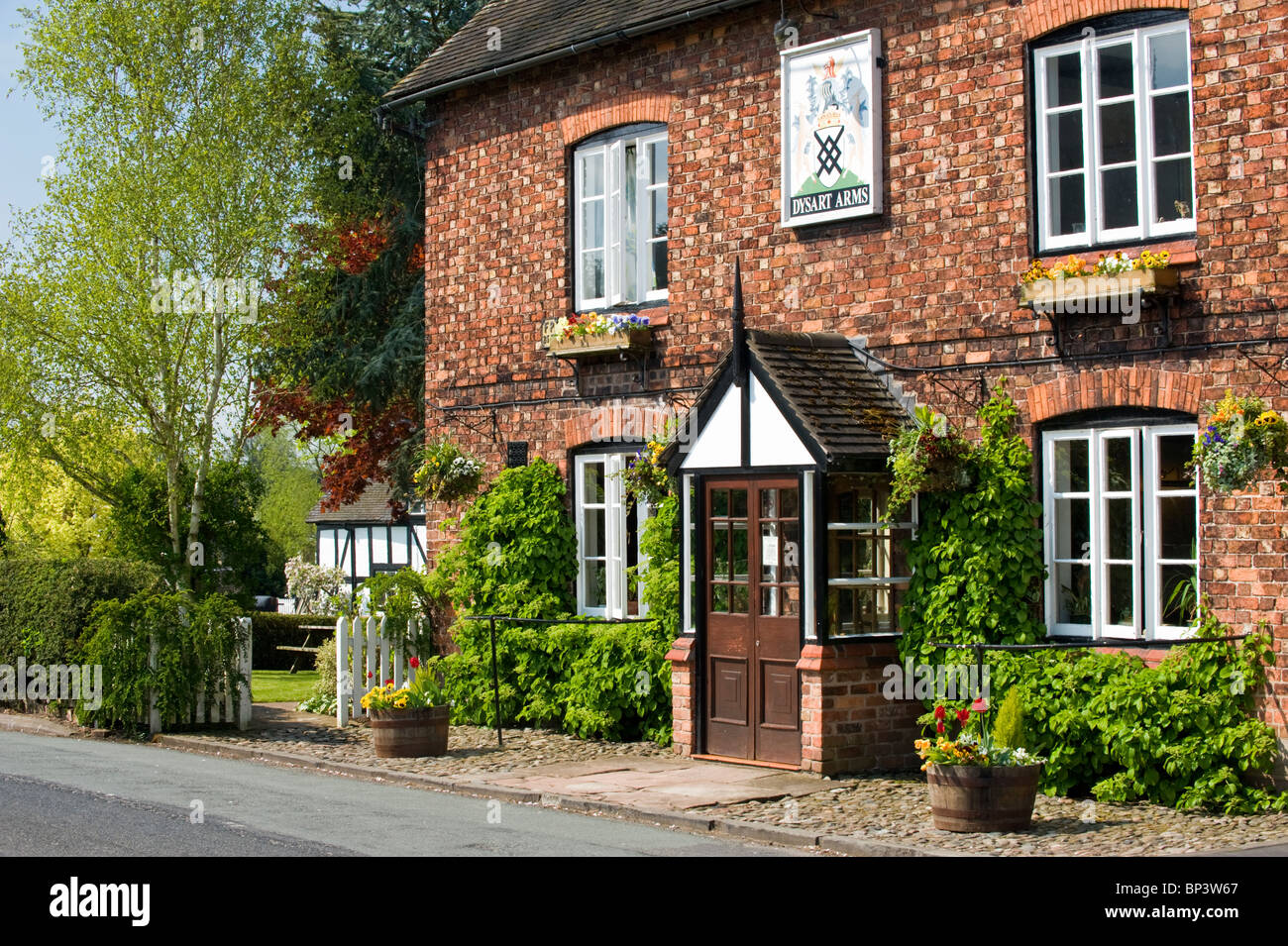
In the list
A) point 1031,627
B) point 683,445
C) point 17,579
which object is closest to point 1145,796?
point 1031,627

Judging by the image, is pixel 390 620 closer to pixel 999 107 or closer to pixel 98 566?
pixel 98 566

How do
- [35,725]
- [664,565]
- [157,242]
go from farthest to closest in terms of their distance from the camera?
[157,242] < [35,725] < [664,565]

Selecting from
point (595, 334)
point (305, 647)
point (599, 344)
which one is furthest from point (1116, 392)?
point (305, 647)

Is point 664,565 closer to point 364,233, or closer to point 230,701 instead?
point 230,701

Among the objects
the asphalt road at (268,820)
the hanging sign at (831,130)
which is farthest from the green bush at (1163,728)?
the hanging sign at (831,130)

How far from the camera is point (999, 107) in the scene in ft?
42.1

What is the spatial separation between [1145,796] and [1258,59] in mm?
5496

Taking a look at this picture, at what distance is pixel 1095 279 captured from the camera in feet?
38.6

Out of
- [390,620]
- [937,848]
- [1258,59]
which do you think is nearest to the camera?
[937,848]

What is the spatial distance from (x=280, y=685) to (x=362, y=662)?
847 cm

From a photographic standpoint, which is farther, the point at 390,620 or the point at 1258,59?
the point at 390,620

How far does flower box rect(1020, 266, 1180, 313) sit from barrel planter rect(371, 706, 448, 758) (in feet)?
21.6

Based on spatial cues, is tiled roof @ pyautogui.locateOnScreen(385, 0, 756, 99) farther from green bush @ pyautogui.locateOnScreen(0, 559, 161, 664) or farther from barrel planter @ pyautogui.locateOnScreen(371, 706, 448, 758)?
barrel planter @ pyautogui.locateOnScreen(371, 706, 448, 758)

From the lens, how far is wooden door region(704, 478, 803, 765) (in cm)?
1319
